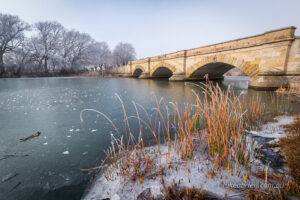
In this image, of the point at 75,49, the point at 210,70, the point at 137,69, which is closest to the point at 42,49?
the point at 75,49

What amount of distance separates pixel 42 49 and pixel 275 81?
36.7 meters

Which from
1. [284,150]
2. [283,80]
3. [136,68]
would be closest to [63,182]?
[284,150]

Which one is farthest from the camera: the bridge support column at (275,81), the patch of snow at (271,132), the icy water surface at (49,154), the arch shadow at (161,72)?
the arch shadow at (161,72)

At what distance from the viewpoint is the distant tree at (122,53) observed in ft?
152

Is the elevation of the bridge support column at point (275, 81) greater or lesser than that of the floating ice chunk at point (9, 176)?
greater

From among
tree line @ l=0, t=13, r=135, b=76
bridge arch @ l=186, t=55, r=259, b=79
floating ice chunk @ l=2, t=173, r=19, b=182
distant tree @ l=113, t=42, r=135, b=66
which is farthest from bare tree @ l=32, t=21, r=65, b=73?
floating ice chunk @ l=2, t=173, r=19, b=182

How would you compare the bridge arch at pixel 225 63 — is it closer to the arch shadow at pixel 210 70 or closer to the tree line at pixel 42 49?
the arch shadow at pixel 210 70

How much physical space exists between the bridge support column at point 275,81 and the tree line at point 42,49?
33.4 meters

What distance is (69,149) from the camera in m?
2.46

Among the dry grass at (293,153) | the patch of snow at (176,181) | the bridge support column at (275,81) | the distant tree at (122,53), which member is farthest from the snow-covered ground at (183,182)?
the distant tree at (122,53)

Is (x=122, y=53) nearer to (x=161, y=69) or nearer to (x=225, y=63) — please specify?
(x=161, y=69)

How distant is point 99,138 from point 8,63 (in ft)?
118

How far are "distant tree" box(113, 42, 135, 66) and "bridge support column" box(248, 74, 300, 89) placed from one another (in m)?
42.8

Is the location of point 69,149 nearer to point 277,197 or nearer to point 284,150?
point 277,197
